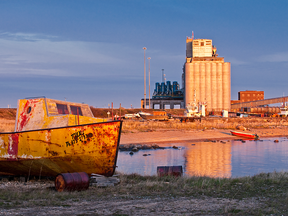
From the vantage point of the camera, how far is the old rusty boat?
1201 centimetres

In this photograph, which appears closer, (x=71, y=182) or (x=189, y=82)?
(x=71, y=182)

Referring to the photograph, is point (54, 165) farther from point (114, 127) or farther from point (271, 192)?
point (271, 192)

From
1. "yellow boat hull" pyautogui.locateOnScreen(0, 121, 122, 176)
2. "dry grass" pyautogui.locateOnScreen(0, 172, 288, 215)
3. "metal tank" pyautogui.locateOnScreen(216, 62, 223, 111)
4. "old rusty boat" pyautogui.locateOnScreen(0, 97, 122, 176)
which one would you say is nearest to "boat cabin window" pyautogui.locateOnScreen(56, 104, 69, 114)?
"old rusty boat" pyautogui.locateOnScreen(0, 97, 122, 176)

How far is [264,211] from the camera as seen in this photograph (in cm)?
812

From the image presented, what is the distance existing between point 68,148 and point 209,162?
13092mm

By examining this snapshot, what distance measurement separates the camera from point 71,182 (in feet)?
34.3

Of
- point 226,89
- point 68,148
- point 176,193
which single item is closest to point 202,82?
point 226,89

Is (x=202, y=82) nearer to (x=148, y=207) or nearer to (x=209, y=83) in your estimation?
(x=209, y=83)

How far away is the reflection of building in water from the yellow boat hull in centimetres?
573

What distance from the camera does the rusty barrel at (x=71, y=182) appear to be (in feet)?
34.1

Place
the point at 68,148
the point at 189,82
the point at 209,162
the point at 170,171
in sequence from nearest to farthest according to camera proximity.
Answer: the point at 68,148 < the point at 170,171 < the point at 209,162 < the point at 189,82

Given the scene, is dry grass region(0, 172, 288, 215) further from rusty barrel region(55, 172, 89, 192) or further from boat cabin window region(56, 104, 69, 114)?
boat cabin window region(56, 104, 69, 114)

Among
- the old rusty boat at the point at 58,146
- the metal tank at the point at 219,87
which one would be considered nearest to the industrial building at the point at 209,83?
the metal tank at the point at 219,87

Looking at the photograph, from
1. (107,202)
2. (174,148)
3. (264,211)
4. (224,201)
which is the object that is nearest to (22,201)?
(107,202)
